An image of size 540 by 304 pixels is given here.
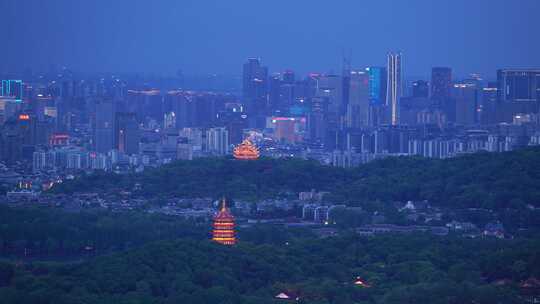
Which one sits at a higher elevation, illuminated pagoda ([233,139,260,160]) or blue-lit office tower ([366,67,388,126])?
blue-lit office tower ([366,67,388,126])

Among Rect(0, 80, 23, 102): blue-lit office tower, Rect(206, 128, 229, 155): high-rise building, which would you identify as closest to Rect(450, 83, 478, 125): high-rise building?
Rect(206, 128, 229, 155): high-rise building

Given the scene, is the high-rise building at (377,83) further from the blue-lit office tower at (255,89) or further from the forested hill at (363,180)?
the forested hill at (363,180)

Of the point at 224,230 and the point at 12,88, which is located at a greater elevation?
Result: the point at 12,88

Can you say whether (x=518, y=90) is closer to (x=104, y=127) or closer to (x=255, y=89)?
(x=255, y=89)

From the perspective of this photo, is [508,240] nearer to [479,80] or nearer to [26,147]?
[26,147]

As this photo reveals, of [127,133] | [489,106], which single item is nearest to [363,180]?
[127,133]

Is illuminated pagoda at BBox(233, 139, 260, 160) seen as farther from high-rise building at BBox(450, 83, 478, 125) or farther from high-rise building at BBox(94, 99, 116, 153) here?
high-rise building at BBox(450, 83, 478, 125)
